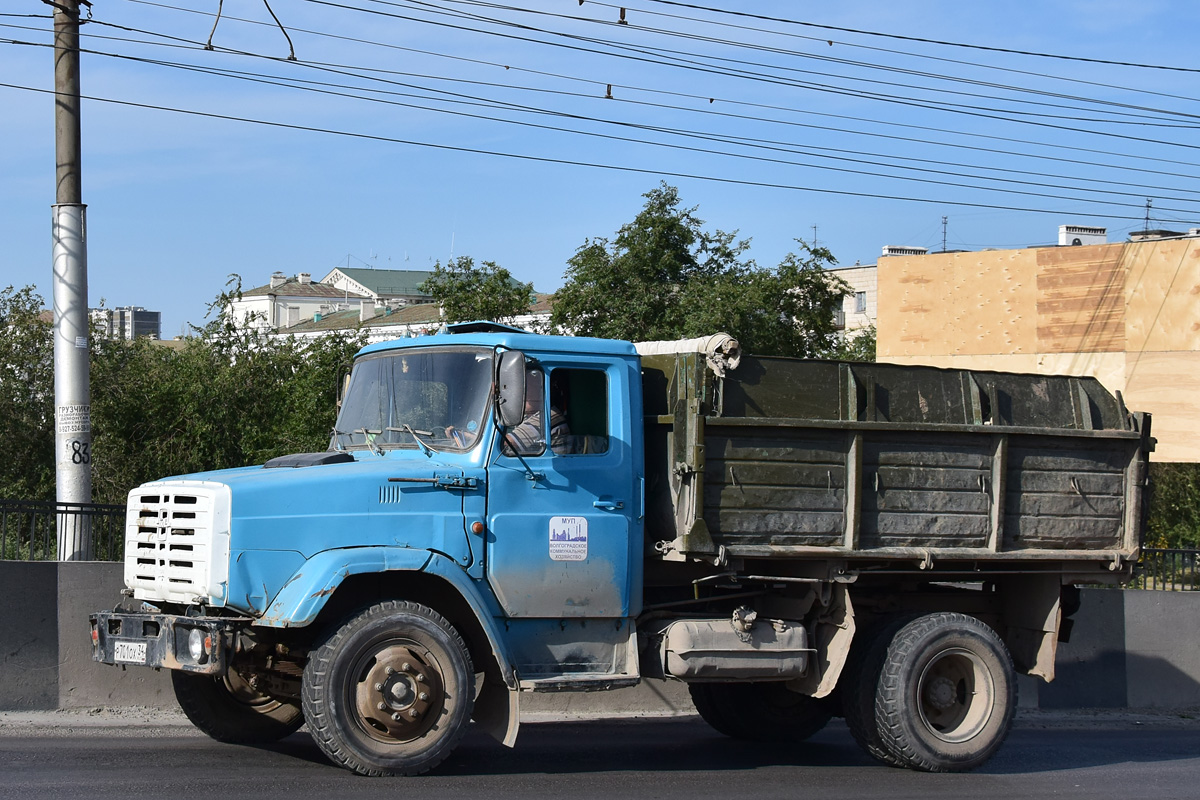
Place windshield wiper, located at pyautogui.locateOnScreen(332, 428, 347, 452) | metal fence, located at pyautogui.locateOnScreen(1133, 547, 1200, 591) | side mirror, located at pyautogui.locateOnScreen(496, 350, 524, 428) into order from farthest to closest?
metal fence, located at pyautogui.locateOnScreen(1133, 547, 1200, 591) < windshield wiper, located at pyautogui.locateOnScreen(332, 428, 347, 452) < side mirror, located at pyautogui.locateOnScreen(496, 350, 524, 428)

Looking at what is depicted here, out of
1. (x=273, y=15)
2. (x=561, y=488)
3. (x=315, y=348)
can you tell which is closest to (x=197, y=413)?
(x=315, y=348)

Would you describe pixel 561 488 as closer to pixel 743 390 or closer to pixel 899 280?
pixel 743 390

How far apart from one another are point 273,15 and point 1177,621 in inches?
412

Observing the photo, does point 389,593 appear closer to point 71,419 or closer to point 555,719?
point 555,719

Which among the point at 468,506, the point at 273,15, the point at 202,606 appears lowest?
the point at 202,606

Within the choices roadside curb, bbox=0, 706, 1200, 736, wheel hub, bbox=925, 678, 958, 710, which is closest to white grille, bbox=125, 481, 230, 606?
roadside curb, bbox=0, 706, 1200, 736

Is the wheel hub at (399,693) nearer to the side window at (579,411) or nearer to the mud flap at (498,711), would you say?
the mud flap at (498,711)

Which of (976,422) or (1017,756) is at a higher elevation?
(976,422)

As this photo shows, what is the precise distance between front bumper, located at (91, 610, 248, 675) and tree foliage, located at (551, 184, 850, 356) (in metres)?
14.7

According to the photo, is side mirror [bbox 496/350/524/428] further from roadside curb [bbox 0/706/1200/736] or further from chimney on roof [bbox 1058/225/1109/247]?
chimney on roof [bbox 1058/225/1109/247]

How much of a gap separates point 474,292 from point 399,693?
14677mm

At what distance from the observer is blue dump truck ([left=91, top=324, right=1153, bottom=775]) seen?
269 inches

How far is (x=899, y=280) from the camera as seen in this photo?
19.4 meters

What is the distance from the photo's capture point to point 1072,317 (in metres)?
17.3
